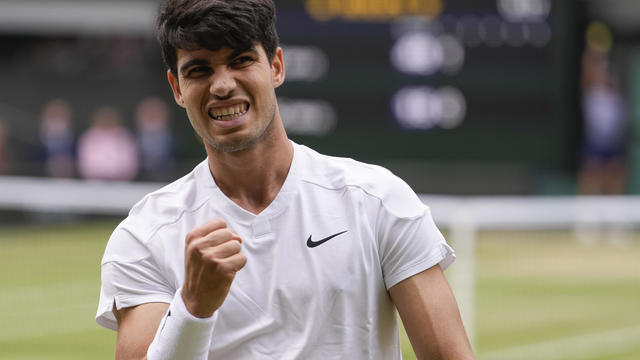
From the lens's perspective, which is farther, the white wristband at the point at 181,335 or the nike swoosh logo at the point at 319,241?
the nike swoosh logo at the point at 319,241

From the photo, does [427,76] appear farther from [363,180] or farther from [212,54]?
[212,54]

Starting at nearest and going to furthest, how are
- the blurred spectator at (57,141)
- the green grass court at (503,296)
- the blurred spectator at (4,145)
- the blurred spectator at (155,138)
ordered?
the green grass court at (503,296), the blurred spectator at (155,138), the blurred spectator at (57,141), the blurred spectator at (4,145)

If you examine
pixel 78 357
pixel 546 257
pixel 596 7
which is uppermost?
pixel 596 7

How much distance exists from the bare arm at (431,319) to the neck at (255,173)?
0.40m

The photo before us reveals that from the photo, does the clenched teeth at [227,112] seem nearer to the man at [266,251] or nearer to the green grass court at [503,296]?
the man at [266,251]

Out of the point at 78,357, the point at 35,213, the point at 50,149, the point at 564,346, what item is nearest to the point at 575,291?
the point at 564,346

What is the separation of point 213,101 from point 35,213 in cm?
1288

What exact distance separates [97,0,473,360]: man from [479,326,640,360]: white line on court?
18.3 feet

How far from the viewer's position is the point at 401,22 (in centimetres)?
1270

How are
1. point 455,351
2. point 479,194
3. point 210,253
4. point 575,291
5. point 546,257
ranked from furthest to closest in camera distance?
point 479,194 → point 546,257 → point 575,291 → point 455,351 → point 210,253

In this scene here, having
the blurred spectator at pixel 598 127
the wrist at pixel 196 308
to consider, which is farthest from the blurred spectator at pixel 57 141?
the wrist at pixel 196 308

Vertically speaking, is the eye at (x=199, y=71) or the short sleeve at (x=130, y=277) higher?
the eye at (x=199, y=71)

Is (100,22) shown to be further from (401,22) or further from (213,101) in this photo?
(213,101)

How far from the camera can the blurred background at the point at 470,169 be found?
29.8 ft
